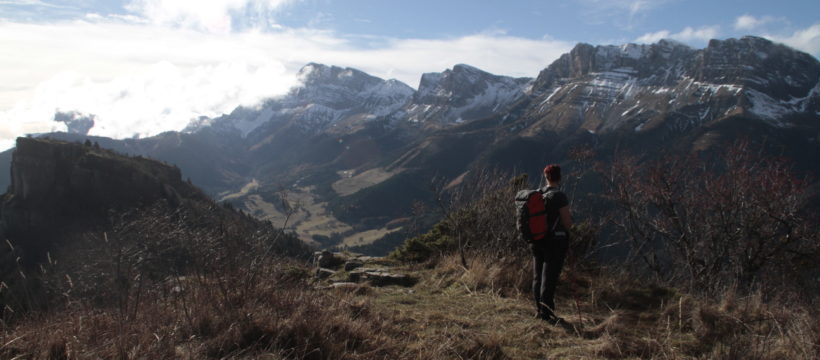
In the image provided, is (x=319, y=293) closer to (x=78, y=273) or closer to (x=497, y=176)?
(x=78, y=273)

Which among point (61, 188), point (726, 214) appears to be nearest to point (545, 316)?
point (726, 214)

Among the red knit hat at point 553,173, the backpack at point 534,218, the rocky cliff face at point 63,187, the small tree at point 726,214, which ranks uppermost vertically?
the red knit hat at point 553,173

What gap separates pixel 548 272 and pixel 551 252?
1.06ft

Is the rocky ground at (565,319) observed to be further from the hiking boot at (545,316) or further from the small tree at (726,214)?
the small tree at (726,214)

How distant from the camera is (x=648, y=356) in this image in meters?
5.40

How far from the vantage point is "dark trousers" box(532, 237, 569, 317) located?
695cm

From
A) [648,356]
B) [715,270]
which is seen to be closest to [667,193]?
[715,270]

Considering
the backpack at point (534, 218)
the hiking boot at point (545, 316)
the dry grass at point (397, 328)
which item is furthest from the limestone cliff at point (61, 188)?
the hiking boot at point (545, 316)

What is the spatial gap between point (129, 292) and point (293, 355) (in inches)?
86.0

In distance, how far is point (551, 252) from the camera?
7.13 meters

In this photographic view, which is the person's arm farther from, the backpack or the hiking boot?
the hiking boot

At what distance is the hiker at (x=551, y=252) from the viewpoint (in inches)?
274

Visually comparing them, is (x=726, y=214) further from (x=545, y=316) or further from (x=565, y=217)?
(x=545, y=316)

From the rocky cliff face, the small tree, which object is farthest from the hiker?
the rocky cliff face
